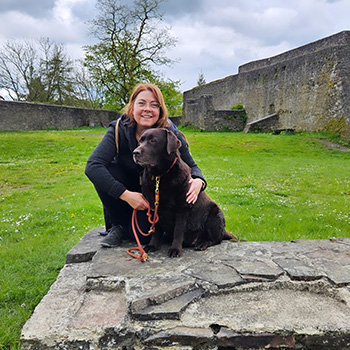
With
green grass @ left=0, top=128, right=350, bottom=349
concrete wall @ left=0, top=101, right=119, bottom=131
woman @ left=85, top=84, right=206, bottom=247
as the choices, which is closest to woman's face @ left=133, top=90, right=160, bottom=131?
woman @ left=85, top=84, right=206, bottom=247

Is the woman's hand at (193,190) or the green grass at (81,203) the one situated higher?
the woman's hand at (193,190)

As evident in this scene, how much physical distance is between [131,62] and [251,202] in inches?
1002

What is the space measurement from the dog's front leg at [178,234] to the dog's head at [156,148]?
1.84 feet

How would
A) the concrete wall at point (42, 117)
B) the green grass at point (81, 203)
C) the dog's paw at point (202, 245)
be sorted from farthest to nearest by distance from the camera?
the concrete wall at point (42, 117), the green grass at point (81, 203), the dog's paw at point (202, 245)

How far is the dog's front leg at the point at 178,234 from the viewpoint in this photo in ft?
8.84

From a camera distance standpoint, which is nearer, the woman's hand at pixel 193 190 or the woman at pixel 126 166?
the woman's hand at pixel 193 190

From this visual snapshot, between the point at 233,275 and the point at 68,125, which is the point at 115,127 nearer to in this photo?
the point at 233,275

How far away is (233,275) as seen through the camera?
2.33 metres

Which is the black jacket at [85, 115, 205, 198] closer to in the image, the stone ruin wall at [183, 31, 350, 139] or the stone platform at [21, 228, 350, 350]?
the stone platform at [21, 228, 350, 350]

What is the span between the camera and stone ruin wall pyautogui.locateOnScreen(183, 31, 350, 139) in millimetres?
17641

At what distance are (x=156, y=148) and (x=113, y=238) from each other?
3.80 feet

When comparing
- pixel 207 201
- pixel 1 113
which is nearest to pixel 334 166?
pixel 207 201

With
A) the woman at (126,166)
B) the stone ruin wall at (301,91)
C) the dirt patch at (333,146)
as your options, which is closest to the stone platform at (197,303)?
the woman at (126,166)

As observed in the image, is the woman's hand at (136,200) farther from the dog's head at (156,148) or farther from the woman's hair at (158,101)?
the woman's hair at (158,101)
